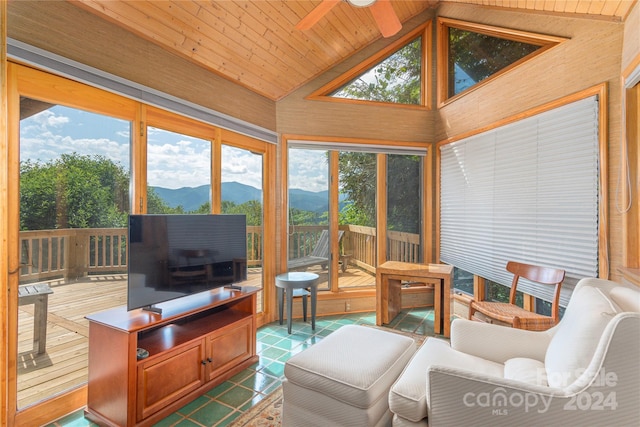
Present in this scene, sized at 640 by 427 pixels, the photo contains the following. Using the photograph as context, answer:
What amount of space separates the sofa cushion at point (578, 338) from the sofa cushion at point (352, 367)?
29.3 inches

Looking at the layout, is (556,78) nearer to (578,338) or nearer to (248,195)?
(578,338)

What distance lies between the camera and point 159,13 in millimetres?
2227

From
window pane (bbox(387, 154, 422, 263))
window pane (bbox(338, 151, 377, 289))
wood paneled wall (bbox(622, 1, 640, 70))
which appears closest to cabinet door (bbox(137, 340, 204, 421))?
window pane (bbox(338, 151, 377, 289))

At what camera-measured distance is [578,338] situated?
1332 millimetres

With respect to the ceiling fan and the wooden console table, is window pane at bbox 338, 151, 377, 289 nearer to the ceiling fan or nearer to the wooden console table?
the wooden console table

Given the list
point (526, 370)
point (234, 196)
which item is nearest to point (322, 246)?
point (234, 196)

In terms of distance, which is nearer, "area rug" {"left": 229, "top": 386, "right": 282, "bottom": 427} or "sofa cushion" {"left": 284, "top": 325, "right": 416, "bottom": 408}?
"sofa cushion" {"left": 284, "top": 325, "right": 416, "bottom": 408}

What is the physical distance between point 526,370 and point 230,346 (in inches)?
79.1

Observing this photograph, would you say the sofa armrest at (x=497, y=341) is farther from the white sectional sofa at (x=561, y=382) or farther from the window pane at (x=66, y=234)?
the window pane at (x=66, y=234)

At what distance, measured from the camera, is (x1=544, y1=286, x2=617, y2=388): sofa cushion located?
49.5 inches

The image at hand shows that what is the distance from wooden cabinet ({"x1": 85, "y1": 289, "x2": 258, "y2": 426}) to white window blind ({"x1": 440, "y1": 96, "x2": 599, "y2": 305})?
2665 mm

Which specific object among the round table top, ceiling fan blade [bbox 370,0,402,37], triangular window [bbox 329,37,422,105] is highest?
triangular window [bbox 329,37,422,105]

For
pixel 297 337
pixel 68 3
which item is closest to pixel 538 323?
pixel 297 337

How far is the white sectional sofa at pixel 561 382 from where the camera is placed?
3.73 feet
